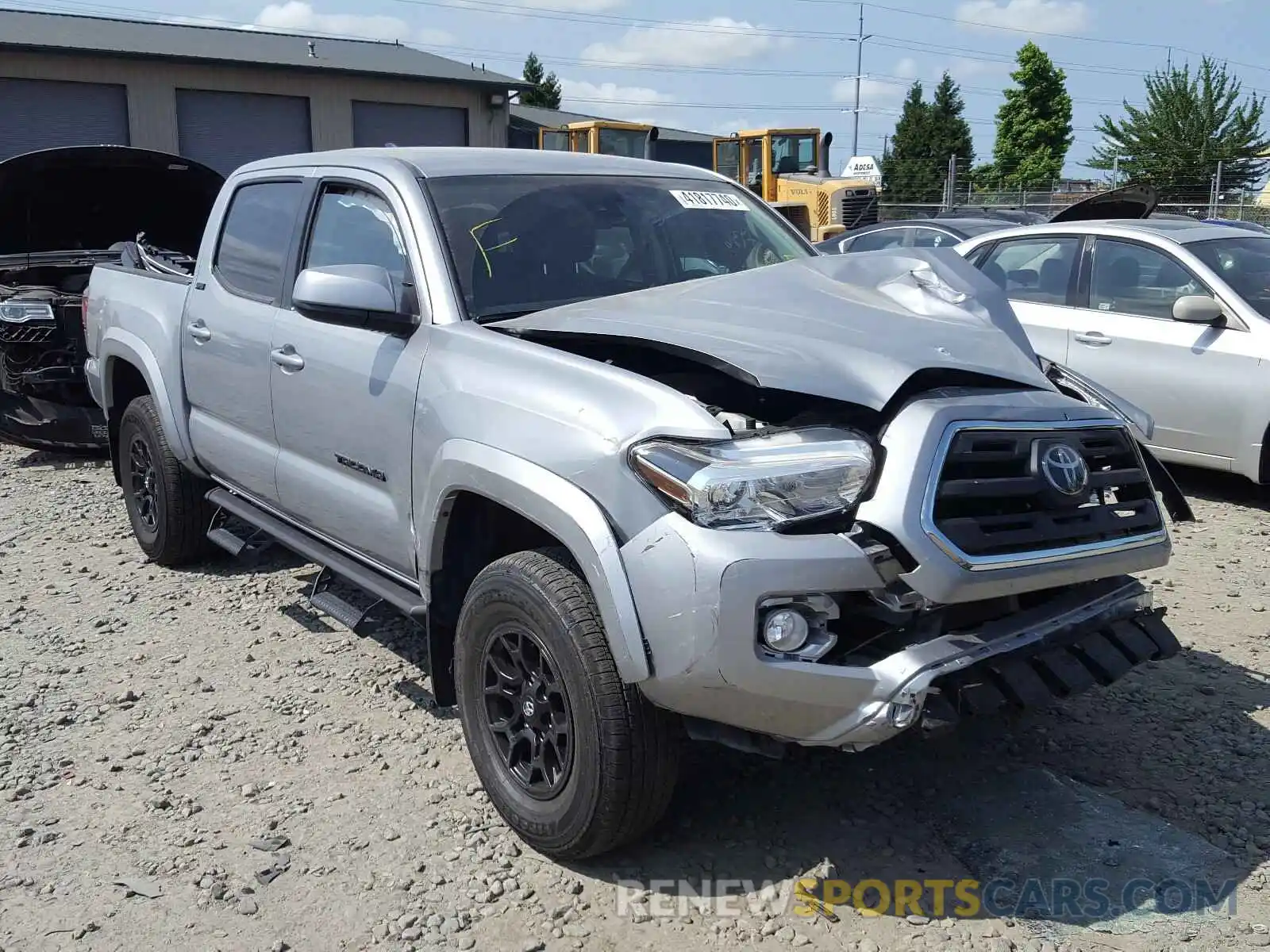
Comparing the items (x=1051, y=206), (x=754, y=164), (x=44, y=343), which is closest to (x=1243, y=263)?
(x=44, y=343)

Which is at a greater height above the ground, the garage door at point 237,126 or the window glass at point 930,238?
the garage door at point 237,126

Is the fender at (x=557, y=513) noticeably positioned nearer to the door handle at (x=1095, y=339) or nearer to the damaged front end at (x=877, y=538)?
the damaged front end at (x=877, y=538)

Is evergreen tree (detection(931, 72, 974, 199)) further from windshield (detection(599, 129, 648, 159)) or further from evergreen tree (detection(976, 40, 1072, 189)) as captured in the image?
windshield (detection(599, 129, 648, 159))

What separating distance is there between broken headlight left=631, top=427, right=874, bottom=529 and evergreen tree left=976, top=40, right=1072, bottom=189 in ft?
156

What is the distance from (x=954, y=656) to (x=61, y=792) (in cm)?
287

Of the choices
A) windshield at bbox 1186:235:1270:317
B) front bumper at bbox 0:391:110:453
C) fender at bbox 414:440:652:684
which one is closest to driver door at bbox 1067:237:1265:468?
windshield at bbox 1186:235:1270:317

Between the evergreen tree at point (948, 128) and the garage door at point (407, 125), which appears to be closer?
the garage door at point (407, 125)

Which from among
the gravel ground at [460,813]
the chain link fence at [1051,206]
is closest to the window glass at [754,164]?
the chain link fence at [1051,206]

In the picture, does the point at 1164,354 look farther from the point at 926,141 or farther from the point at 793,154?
the point at 926,141

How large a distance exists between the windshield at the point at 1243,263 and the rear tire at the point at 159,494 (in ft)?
19.2

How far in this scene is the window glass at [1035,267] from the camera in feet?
24.7

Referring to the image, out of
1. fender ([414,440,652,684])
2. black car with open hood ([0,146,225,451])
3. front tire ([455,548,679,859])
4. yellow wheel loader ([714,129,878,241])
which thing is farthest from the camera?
yellow wheel loader ([714,129,878,241])

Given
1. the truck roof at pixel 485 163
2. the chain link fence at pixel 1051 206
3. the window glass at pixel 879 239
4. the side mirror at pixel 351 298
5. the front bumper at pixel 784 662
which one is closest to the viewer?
the front bumper at pixel 784 662

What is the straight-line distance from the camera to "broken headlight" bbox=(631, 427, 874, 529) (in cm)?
267
